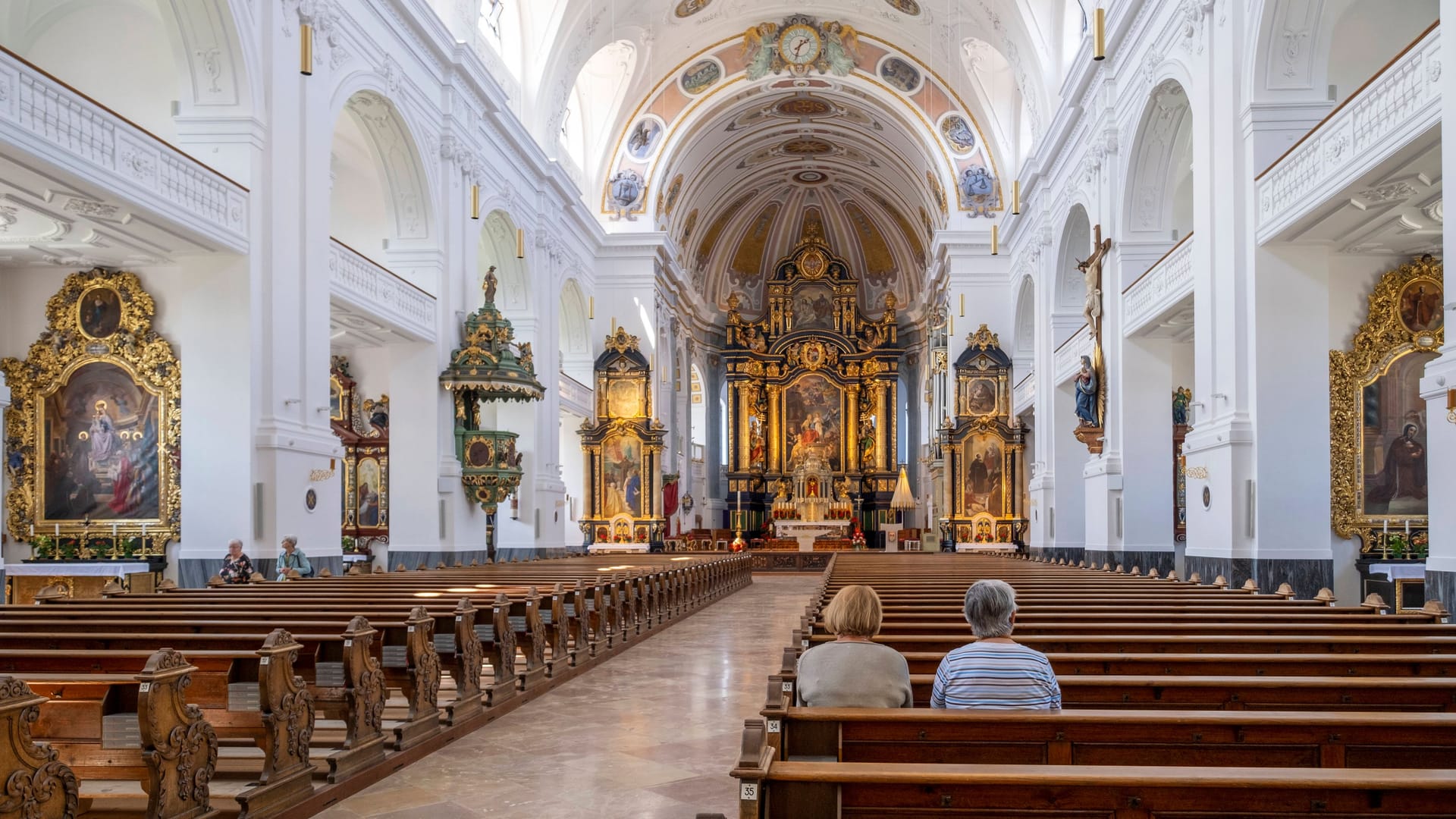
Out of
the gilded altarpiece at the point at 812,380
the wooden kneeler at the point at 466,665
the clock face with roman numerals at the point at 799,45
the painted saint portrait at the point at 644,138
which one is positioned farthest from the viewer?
the gilded altarpiece at the point at 812,380

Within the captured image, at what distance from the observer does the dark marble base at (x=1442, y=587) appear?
693 centimetres

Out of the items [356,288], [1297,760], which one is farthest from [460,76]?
[1297,760]

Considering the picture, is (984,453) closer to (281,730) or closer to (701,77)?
(701,77)

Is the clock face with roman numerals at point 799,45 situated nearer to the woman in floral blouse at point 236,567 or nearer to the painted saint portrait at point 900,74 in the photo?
the painted saint portrait at point 900,74

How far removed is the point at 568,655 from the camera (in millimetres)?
9156

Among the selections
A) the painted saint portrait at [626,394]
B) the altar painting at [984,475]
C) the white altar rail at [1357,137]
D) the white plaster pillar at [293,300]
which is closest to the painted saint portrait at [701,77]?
the painted saint portrait at [626,394]

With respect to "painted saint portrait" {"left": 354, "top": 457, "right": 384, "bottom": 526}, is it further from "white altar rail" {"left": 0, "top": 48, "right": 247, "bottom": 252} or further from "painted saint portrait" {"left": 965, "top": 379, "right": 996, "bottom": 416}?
"painted saint portrait" {"left": 965, "top": 379, "right": 996, "bottom": 416}

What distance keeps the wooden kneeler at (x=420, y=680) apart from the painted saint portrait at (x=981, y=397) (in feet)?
70.0

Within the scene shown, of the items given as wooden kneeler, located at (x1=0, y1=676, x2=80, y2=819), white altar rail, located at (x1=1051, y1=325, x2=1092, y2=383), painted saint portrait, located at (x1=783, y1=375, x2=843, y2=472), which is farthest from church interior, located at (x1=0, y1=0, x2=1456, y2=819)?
painted saint portrait, located at (x1=783, y1=375, x2=843, y2=472)

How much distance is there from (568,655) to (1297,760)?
6708 millimetres

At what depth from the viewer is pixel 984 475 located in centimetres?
2564

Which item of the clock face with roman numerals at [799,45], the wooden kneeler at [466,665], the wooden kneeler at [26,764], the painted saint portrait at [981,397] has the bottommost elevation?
the wooden kneeler at [466,665]

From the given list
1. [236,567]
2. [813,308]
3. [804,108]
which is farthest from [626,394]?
[236,567]

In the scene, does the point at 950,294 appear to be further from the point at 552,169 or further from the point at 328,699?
the point at 328,699
